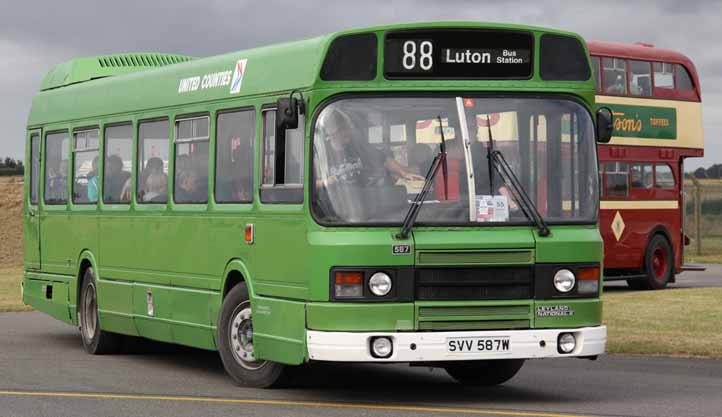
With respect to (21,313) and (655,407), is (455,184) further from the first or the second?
(21,313)

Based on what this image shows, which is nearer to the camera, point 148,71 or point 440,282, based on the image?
point 440,282

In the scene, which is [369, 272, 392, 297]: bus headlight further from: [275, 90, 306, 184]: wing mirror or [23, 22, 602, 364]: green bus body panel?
[275, 90, 306, 184]: wing mirror

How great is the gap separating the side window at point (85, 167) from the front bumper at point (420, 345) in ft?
20.4

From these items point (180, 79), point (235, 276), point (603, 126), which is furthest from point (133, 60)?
point (603, 126)

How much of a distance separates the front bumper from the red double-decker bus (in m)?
17.9

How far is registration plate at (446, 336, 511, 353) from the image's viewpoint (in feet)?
39.9

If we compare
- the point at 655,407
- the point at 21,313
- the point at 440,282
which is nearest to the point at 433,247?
the point at 440,282

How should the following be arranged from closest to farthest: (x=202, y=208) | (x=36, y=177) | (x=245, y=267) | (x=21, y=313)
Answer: (x=245, y=267)
(x=202, y=208)
(x=36, y=177)
(x=21, y=313)

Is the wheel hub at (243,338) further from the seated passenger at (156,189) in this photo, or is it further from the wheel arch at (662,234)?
the wheel arch at (662,234)

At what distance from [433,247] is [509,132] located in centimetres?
116

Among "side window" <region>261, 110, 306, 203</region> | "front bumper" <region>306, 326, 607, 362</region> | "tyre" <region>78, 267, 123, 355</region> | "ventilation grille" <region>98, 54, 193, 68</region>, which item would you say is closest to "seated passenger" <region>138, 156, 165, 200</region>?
"tyre" <region>78, 267, 123, 355</region>

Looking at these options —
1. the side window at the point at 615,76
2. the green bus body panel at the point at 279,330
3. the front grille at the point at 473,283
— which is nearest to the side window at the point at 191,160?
the green bus body panel at the point at 279,330

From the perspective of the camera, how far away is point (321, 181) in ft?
40.8

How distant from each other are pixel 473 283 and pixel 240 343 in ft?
7.93
